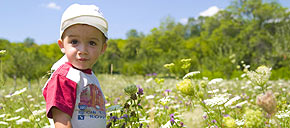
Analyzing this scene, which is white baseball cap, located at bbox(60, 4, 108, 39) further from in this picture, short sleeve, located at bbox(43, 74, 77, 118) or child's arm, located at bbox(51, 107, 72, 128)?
child's arm, located at bbox(51, 107, 72, 128)

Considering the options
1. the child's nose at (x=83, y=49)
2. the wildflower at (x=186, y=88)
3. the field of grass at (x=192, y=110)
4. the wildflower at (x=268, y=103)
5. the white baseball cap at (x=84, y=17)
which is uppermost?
the white baseball cap at (x=84, y=17)

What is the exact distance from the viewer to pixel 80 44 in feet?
5.66

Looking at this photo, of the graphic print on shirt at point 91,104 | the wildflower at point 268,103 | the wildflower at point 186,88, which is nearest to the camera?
the wildflower at point 268,103

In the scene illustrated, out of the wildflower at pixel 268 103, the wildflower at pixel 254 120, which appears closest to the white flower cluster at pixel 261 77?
the wildflower at pixel 254 120

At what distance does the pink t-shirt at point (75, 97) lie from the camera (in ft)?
4.97

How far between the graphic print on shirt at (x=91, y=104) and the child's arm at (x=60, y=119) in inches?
4.4

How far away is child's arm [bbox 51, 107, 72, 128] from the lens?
4.89 feet

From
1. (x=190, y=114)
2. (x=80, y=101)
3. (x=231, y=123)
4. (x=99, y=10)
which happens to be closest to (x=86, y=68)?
(x=80, y=101)

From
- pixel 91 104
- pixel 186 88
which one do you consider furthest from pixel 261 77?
pixel 91 104

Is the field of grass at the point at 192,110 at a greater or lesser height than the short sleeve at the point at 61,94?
lesser

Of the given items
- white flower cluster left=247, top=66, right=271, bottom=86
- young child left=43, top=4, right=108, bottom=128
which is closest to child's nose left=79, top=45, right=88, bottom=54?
young child left=43, top=4, right=108, bottom=128

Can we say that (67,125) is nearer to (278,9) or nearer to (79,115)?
(79,115)

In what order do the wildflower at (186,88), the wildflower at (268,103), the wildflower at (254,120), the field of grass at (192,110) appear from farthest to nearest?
the wildflower at (186,88), the field of grass at (192,110), the wildflower at (254,120), the wildflower at (268,103)

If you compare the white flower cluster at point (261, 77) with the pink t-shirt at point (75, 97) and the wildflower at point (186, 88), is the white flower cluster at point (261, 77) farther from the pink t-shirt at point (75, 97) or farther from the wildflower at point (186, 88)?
the pink t-shirt at point (75, 97)
